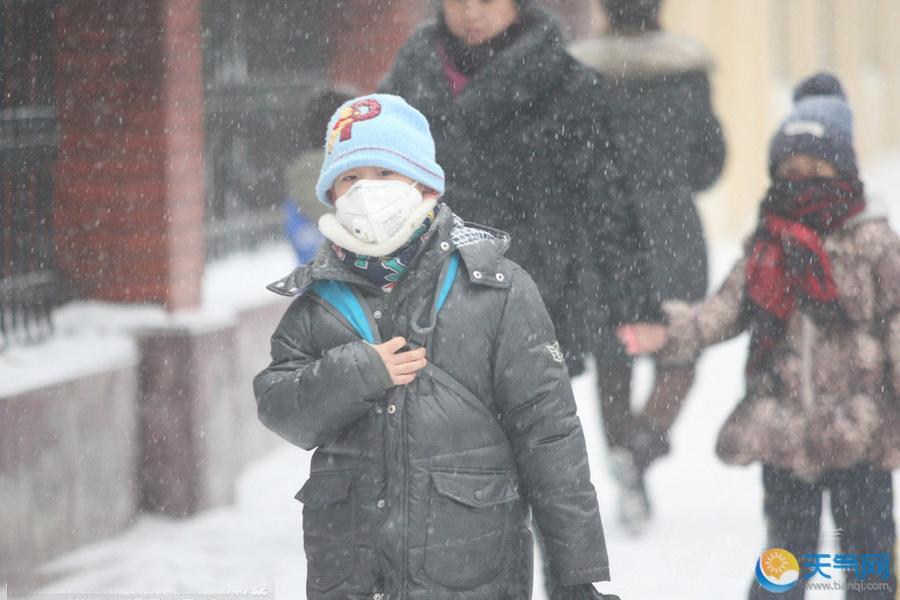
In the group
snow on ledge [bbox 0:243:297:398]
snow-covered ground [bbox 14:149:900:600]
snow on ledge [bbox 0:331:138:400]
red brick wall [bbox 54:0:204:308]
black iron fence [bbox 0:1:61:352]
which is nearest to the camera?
snow-covered ground [bbox 14:149:900:600]

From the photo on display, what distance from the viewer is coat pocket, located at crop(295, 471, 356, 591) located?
9.55 ft

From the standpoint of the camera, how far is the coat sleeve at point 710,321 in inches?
171

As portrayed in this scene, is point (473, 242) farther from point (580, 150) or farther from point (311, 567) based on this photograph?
point (580, 150)

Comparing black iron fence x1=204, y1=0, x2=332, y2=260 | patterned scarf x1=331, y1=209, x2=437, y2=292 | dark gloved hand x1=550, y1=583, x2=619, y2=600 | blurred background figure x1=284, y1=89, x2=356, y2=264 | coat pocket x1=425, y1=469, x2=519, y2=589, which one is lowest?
dark gloved hand x1=550, y1=583, x2=619, y2=600

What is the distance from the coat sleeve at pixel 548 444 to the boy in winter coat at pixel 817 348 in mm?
1376

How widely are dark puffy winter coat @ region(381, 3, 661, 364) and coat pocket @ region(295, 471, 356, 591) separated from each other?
5.69ft

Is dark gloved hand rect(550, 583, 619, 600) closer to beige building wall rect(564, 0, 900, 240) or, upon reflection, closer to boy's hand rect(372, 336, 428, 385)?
boy's hand rect(372, 336, 428, 385)

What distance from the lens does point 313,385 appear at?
2.87 m

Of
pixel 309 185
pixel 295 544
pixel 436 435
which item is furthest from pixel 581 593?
pixel 295 544

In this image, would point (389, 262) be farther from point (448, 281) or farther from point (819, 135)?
point (819, 135)

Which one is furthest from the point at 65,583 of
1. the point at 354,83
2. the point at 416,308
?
the point at 354,83

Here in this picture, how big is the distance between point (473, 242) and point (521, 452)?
18.8 inches

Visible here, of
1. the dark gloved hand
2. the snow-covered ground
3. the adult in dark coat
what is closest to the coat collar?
the dark gloved hand

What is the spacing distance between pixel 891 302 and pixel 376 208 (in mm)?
1846
